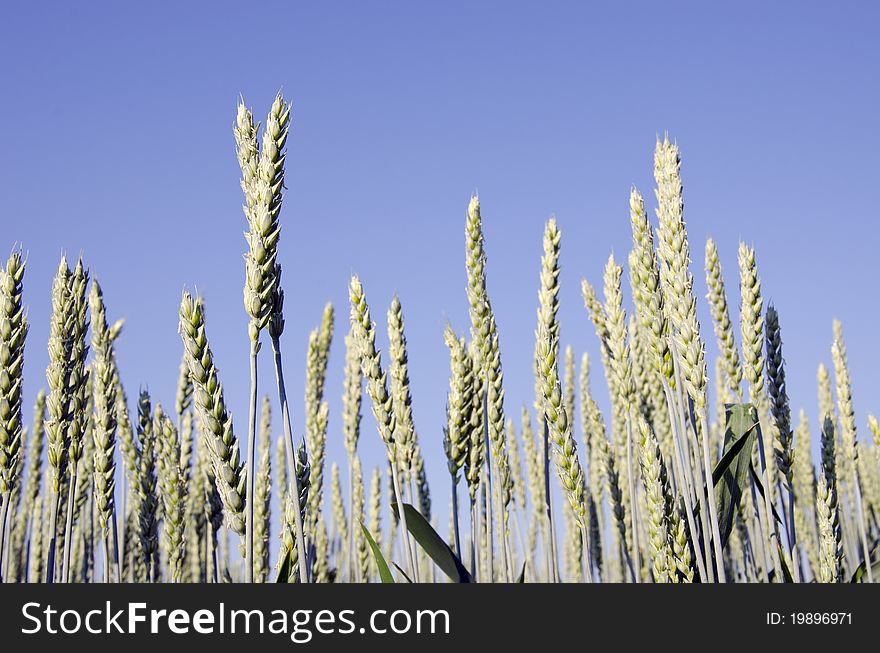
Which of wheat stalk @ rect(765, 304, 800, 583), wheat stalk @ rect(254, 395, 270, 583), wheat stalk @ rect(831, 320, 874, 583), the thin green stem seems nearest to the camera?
the thin green stem

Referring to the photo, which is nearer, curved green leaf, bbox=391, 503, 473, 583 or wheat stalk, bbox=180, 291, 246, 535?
wheat stalk, bbox=180, 291, 246, 535

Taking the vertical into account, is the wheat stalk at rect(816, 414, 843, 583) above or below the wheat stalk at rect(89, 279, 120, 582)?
below

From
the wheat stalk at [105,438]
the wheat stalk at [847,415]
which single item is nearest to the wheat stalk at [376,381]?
the wheat stalk at [105,438]

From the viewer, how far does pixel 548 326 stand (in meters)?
3.17

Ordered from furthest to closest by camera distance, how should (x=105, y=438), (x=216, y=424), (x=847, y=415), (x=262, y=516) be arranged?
1. (x=847, y=415)
2. (x=262, y=516)
3. (x=105, y=438)
4. (x=216, y=424)

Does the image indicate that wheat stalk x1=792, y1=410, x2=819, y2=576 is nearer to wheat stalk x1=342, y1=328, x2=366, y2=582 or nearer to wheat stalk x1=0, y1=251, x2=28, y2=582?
wheat stalk x1=342, y1=328, x2=366, y2=582

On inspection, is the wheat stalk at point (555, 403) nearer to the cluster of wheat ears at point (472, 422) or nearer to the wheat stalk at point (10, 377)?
the cluster of wheat ears at point (472, 422)

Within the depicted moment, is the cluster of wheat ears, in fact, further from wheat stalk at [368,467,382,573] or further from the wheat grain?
wheat stalk at [368,467,382,573]

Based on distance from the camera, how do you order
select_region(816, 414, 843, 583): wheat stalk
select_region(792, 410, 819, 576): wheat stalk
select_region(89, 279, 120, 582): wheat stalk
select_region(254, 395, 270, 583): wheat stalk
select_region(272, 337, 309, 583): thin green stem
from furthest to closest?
1. select_region(792, 410, 819, 576): wheat stalk
2. select_region(89, 279, 120, 582): wheat stalk
3. select_region(816, 414, 843, 583): wheat stalk
4. select_region(254, 395, 270, 583): wheat stalk
5. select_region(272, 337, 309, 583): thin green stem

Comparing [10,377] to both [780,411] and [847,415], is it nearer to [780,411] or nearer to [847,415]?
[780,411]

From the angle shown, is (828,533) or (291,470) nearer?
(291,470)

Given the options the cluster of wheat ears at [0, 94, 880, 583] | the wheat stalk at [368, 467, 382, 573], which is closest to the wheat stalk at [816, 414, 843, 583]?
the cluster of wheat ears at [0, 94, 880, 583]

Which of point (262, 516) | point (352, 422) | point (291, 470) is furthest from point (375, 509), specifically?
point (291, 470)
